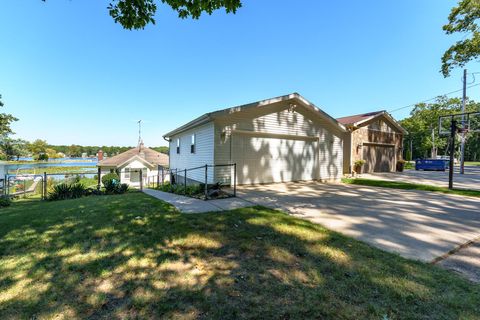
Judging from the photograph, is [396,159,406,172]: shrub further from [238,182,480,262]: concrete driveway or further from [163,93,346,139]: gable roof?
[238,182,480,262]: concrete driveway

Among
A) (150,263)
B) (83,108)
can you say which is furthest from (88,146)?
(150,263)

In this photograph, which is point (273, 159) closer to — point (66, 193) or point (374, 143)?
point (66, 193)

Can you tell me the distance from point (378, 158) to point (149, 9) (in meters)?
18.9

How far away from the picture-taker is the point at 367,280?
2.32 m

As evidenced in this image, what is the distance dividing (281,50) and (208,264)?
1291 centimetres

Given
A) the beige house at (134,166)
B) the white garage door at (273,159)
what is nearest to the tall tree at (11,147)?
the beige house at (134,166)

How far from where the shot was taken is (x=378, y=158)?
57.3 ft

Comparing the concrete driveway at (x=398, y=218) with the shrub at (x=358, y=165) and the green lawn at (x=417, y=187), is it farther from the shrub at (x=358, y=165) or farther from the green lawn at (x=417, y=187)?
the shrub at (x=358, y=165)

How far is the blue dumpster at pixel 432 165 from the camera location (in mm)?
18469

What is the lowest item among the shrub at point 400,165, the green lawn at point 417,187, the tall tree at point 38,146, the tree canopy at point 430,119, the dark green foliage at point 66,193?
the dark green foliage at point 66,193

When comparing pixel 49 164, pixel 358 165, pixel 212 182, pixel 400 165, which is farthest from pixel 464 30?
pixel 49 164

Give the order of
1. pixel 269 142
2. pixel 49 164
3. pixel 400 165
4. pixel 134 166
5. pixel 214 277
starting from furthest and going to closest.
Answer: pixel 49 164 < pixel 134 166 < pixel 400 165 < pixel 269 142 < pixel 214 277

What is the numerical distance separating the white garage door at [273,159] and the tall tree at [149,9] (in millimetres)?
5056

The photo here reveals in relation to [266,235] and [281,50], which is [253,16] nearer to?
[281,50]
